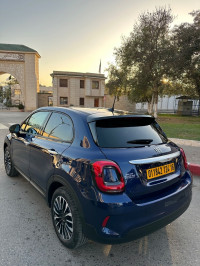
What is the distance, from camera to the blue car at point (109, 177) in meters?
1.88

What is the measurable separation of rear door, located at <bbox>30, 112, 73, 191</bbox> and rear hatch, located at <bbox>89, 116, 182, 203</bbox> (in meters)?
0.46

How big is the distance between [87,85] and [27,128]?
33.0 meters

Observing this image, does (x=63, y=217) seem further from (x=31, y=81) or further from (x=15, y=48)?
(x=15, y=48)

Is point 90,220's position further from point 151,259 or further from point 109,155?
point 151,259

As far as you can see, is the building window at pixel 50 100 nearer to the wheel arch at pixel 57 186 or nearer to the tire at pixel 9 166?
the tire at pixel 9 166

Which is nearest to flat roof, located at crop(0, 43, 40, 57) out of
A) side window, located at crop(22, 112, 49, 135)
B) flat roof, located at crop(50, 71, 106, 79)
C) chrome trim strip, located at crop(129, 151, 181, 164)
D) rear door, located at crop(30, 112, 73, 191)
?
flat roof, located at crop(50, 71, 106, 79)

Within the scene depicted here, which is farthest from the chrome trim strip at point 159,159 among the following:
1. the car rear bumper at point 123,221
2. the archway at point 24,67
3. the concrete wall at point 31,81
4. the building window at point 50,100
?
the building window at point 50,100

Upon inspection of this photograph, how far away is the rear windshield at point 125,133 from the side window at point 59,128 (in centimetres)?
39

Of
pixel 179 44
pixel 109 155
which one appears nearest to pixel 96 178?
pixel 109 155

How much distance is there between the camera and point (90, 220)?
1938 millimetres

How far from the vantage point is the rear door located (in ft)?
8.06

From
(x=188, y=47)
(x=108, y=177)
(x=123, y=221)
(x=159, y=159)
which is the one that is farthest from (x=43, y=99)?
(x=123, y=221)

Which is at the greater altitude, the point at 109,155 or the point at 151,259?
the point at 109,155

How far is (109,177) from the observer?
1.89 m
